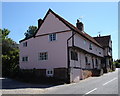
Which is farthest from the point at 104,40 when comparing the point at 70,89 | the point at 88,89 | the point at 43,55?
the point at 88,89

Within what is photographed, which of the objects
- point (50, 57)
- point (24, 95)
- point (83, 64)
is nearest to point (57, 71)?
point (50, 57)

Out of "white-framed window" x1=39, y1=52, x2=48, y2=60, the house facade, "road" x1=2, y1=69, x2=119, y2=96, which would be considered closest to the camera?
"road" x1=2, y1=69, x2=119, y2=96

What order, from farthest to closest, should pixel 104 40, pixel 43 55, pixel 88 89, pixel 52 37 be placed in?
pixel 104 40, pixel 43 55, pixel 52 37, pixel 88 89

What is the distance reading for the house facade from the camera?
88.3ft

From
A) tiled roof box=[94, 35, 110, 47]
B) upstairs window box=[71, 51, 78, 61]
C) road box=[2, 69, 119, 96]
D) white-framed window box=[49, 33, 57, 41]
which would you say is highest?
tiled roof box=[94, 35, 110, 47]

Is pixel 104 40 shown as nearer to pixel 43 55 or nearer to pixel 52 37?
pixel 52 37

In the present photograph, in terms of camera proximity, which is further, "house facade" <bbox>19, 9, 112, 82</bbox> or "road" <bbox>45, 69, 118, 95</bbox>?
"house facade" <bbox>19, 9, 112, 82</bbox>

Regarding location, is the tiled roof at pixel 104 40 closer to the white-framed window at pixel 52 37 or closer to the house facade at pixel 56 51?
the house facade at pixel 56 51

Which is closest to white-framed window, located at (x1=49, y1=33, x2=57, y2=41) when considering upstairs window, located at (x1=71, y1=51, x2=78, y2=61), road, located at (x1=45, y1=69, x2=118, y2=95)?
upstairs window, located at (x1=71, y1=51, x2=78, y2=61)

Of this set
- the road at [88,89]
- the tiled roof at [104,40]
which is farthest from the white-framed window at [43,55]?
the tiled roof at [104,40]

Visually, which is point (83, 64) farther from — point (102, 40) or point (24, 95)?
point (102, 40)

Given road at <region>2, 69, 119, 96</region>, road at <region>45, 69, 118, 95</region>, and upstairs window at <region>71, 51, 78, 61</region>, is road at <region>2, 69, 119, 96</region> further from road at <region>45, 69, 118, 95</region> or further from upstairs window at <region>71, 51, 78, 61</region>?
upstairs window at <region>71, 51, 78, 61</region>

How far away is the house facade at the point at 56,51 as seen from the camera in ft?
88.3

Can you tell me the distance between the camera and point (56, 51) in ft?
Result: 91.2
